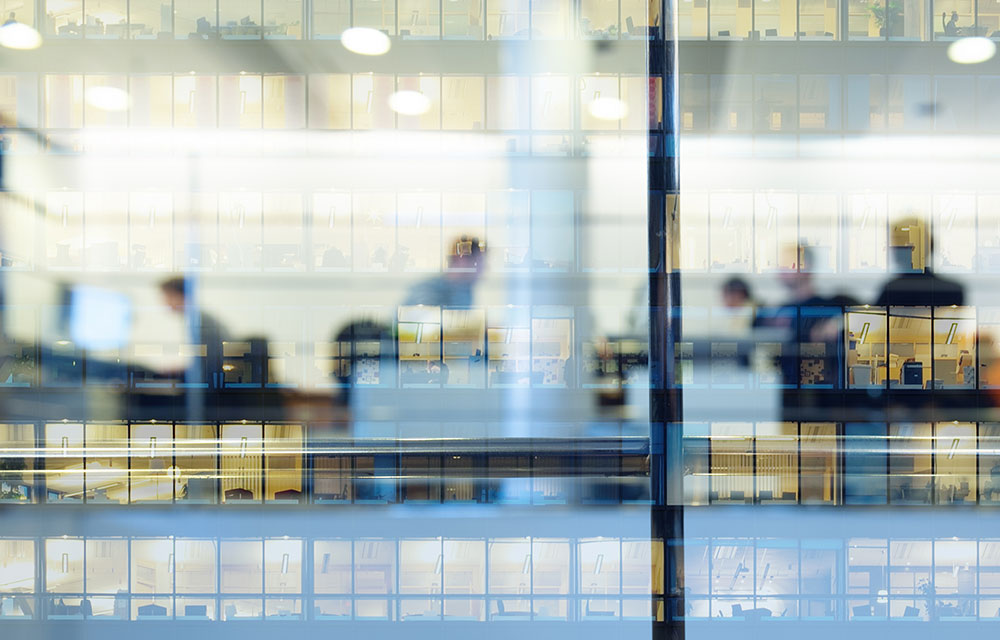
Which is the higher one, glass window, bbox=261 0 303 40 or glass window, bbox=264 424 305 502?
glass window, bbox=261 0 303 40

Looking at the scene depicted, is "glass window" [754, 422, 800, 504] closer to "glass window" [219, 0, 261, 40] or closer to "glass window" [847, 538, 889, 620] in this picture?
"glass window" [847, 538, 889, 620]

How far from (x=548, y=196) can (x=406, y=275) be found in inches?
20.6

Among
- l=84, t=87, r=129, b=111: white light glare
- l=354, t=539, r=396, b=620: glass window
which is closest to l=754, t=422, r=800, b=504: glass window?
l=354, t=539, r=396, b=620: glass window

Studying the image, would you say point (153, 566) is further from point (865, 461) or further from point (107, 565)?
point (865, 461)

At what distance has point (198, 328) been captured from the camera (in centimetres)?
173

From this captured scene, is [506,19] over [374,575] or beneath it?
over

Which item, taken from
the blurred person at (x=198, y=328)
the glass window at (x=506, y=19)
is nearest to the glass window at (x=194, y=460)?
the blurred person at (x=198, y=328)

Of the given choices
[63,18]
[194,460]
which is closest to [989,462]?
[194,460]

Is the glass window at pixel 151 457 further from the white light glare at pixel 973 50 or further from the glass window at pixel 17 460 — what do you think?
the white light glare at pixel 973 50

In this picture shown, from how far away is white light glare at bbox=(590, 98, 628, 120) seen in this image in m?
1.73

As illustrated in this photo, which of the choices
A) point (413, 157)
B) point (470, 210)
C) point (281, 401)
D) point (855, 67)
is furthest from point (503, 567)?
point (855, 67)

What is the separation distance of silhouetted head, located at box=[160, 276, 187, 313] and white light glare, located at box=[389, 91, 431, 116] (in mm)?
874

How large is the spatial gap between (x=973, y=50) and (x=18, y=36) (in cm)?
304

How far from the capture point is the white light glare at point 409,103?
5.78 ft
